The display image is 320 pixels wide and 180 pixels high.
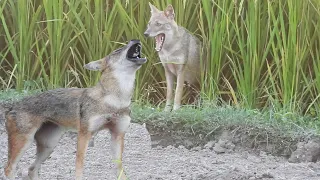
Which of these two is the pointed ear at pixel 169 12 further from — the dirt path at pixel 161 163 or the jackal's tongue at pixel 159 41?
the dirt path at pixel 161 163

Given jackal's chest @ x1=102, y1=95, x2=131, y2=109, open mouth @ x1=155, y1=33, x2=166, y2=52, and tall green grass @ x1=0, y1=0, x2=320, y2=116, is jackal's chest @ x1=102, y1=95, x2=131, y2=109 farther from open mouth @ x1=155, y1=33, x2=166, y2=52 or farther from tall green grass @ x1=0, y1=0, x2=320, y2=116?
open mouth @ x1=155, y1=33, x2=166, y2=52

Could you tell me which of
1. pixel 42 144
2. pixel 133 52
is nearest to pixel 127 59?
pixel 133 52

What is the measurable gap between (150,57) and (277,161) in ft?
7.92

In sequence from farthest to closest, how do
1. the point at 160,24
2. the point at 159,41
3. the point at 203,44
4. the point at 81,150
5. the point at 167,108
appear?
the point at 159,41, the point at 160,24, the point at 203,44, the point at 167,108, the point at 81,150

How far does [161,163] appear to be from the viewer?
6.81 m

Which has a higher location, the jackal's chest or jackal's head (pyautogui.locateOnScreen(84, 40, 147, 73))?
jackal's head (pyautogui.locateOnScreen(84, 40, 147, 73))

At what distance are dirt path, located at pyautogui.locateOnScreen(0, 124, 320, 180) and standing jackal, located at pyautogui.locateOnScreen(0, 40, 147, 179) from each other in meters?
0.27

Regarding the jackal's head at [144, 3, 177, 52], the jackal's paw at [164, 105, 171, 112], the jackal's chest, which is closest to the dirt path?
the jackal's chest

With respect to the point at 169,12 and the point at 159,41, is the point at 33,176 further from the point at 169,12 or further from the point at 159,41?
the point at 159,41

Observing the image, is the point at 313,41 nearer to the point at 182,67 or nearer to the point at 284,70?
the point at 284,70

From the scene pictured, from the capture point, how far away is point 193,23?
365 inches

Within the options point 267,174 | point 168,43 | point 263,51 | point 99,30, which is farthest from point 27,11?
point 267,174

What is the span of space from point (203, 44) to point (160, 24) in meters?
0.48

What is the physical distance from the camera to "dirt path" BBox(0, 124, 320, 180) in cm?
615
